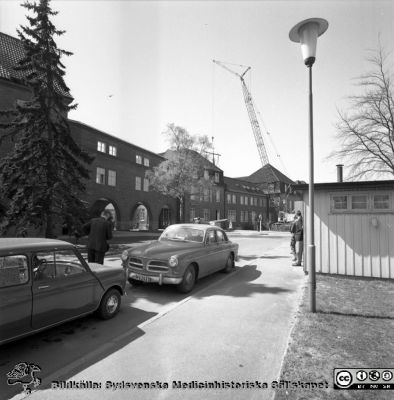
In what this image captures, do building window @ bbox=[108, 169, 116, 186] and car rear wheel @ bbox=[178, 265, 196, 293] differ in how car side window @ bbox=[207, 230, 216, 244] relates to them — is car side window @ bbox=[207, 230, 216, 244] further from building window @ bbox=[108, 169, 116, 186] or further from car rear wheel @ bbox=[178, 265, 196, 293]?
building window @ bbox=[108, 169, 116, 186]

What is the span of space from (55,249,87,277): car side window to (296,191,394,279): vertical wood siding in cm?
682

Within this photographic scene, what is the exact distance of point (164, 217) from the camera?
1570 inches

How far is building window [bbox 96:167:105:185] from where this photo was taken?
27281mm

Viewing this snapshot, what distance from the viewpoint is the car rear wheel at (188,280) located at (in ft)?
22.3

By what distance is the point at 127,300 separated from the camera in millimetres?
6297

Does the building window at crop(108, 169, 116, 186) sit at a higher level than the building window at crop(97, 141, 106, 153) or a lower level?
lower

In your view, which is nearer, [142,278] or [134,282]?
[142,278]

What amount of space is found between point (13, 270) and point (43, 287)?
0.47m

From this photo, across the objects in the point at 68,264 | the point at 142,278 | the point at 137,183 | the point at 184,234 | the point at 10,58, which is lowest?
the point at 142,278

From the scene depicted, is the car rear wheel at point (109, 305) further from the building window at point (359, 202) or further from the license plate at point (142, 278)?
the building window at point (359, 202)

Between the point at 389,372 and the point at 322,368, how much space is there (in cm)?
73

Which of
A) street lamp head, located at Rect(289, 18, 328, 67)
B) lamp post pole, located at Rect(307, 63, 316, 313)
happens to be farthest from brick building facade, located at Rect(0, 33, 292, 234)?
street lamp head, located at Rect(289, 18, 328, 67)

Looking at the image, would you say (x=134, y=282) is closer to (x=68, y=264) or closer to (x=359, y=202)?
(x=68, y=264)

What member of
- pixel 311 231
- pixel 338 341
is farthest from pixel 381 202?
pixel 338 341
